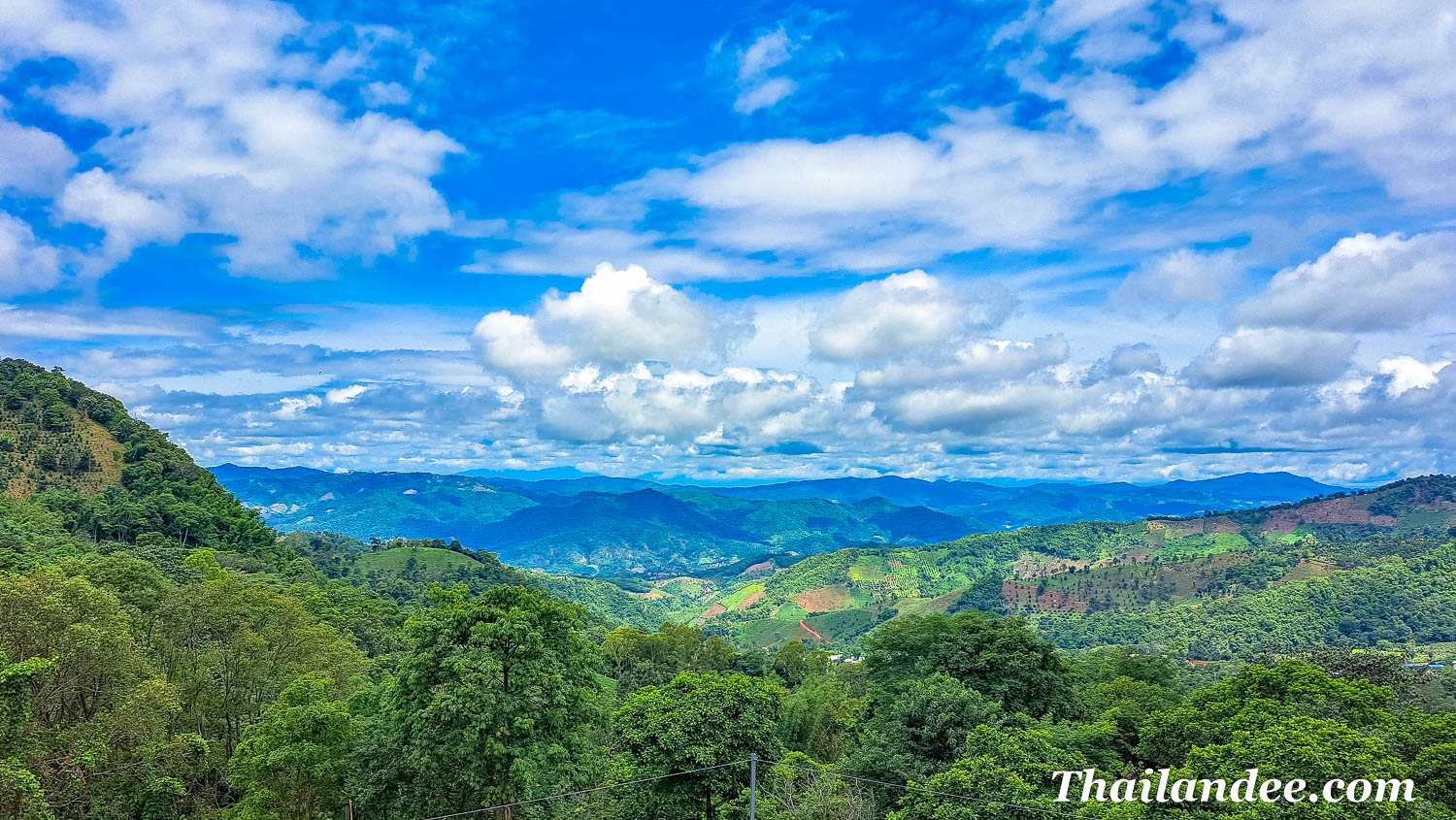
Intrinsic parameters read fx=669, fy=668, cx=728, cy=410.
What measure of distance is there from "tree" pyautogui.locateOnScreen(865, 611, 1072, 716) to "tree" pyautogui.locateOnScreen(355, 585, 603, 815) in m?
20.7

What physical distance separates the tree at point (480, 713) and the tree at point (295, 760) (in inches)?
77.6

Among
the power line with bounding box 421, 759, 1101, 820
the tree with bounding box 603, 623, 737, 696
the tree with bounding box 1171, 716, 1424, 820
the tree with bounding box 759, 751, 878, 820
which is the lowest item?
the tree with bounding box 603, 623, 737, 696

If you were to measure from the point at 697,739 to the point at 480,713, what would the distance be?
9303 millimetres

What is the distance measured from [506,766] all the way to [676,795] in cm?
742

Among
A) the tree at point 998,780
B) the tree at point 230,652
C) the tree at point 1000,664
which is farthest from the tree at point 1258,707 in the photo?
the tree at point 230,652

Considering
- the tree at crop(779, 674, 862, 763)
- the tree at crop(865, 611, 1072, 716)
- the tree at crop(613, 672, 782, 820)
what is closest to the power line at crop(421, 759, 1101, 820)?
the tree at crop(613, 672, 782, 820)

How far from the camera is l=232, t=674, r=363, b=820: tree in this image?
27891 millimetres

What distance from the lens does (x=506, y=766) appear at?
81.6 ft

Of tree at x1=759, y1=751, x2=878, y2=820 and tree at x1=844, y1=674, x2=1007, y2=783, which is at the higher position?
tree at x1=844, y1=674, x2=1007, y2=783

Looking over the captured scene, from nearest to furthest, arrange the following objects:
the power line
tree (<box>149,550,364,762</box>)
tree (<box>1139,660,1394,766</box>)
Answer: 1. the power line
2. tree (<box>1139,660,1394,766</box>)
3. tree (<box>149,550,364,762</box>)

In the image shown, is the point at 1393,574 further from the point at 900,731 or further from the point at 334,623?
the point at 334,623

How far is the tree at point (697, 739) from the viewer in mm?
28094

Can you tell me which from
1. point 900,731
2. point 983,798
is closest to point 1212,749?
point 983,798

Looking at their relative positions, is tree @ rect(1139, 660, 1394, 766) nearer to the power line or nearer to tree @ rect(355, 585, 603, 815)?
the power line
